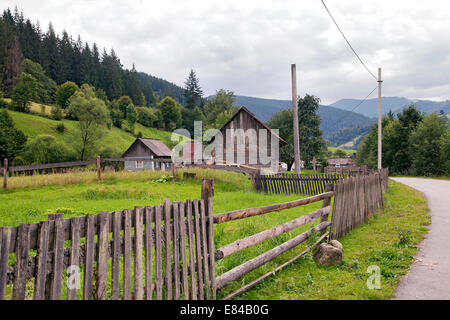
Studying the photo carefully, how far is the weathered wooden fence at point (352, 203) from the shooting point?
23.9ft

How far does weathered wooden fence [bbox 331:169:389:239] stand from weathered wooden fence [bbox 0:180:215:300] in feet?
14.4

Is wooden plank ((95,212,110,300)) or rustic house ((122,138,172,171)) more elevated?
rustic house ((122,138,172,171))

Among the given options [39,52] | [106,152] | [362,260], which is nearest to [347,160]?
[106,152]

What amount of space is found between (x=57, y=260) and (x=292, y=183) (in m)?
14.7

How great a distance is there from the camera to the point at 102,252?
2.76 meters

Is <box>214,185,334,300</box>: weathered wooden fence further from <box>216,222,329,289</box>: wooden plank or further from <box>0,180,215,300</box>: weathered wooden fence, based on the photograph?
<box>0,180,215,300</box>: weathered wooden fence

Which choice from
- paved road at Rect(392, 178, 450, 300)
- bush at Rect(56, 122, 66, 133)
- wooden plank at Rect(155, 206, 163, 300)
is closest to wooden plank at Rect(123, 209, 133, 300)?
wooden plank at Rect(155, 206, 163, 300)

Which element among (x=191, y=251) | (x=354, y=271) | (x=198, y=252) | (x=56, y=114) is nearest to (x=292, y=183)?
(x=354, y=271)

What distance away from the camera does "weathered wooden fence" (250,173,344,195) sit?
15797mm

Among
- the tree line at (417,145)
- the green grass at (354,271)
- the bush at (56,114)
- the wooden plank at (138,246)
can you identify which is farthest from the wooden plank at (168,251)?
the bush at (56,114)

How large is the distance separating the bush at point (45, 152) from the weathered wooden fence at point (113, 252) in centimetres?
4437

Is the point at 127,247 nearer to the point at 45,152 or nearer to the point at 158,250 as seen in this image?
the point at 158,250

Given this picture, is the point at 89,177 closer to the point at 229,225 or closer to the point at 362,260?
the point at 229,225
